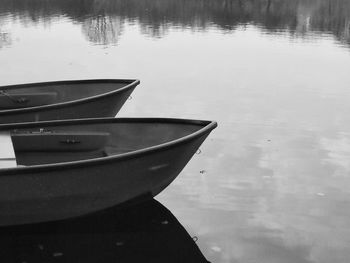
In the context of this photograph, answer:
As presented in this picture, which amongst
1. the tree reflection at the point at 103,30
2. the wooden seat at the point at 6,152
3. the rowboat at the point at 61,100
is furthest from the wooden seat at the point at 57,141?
the tree reflection at the point at 103,30

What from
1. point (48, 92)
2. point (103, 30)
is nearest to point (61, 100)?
point (48, 92)

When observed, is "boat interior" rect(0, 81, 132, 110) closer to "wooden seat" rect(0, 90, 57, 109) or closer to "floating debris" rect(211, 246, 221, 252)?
"wooden seat" rect(0, 90, 57, 109)

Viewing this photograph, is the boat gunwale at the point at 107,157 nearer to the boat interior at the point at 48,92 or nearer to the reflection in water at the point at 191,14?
the boat interior at the point at 48,92

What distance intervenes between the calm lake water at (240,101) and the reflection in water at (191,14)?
34 cm

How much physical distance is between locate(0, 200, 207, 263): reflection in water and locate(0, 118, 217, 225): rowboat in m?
0.27

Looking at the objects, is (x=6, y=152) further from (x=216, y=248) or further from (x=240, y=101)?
(x=240, y=101)

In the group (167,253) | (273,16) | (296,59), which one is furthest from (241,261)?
(273,16)

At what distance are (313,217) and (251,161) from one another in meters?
2.98

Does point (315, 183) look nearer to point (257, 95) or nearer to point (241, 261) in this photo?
point (241, 261)

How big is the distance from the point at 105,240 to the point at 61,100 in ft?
18.0

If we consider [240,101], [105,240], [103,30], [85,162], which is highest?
[85,162]

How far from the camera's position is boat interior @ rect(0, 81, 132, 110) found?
41.3ft

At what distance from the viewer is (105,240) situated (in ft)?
28.1

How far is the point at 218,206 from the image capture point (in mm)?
9930
